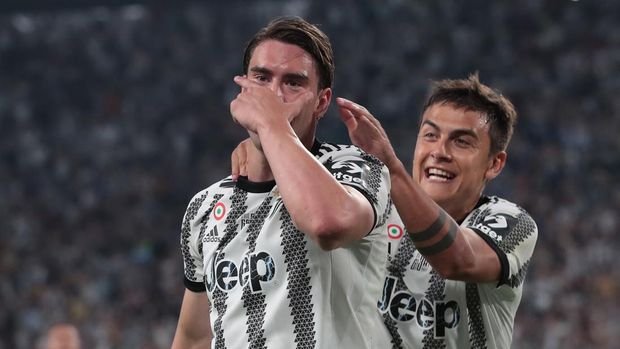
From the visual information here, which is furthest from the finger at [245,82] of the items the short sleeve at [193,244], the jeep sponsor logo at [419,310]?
the jeep sponsor logo at [419,310]

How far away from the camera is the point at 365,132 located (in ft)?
11.6

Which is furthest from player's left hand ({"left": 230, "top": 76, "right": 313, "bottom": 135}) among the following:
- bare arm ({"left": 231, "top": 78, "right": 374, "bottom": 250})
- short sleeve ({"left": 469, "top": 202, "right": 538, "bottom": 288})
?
short sleeve ({"left": 469, "top": 202, "right": 538, "bottom": 288})

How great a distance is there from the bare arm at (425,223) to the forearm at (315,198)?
0.74 metres

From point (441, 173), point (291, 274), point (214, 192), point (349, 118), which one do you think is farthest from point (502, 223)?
point (291, 274)

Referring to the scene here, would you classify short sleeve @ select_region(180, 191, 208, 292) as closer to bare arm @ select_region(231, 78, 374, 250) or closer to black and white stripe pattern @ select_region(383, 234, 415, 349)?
bare arm @ select_region(231, 78, 374, 250)

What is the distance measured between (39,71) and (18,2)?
5.17 feet

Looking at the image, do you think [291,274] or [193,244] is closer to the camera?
[291,274]

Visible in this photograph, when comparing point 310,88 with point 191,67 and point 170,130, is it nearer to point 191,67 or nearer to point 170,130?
point 170,130

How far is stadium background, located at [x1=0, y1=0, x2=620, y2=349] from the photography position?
43.7 feet

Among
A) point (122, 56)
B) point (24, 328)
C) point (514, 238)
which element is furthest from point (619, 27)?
point (514, 238)

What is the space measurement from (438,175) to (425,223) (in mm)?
601

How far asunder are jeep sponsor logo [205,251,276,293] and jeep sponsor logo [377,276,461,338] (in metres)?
0.93

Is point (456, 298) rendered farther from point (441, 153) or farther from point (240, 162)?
point (240, 162)

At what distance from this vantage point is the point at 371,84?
17000mm
